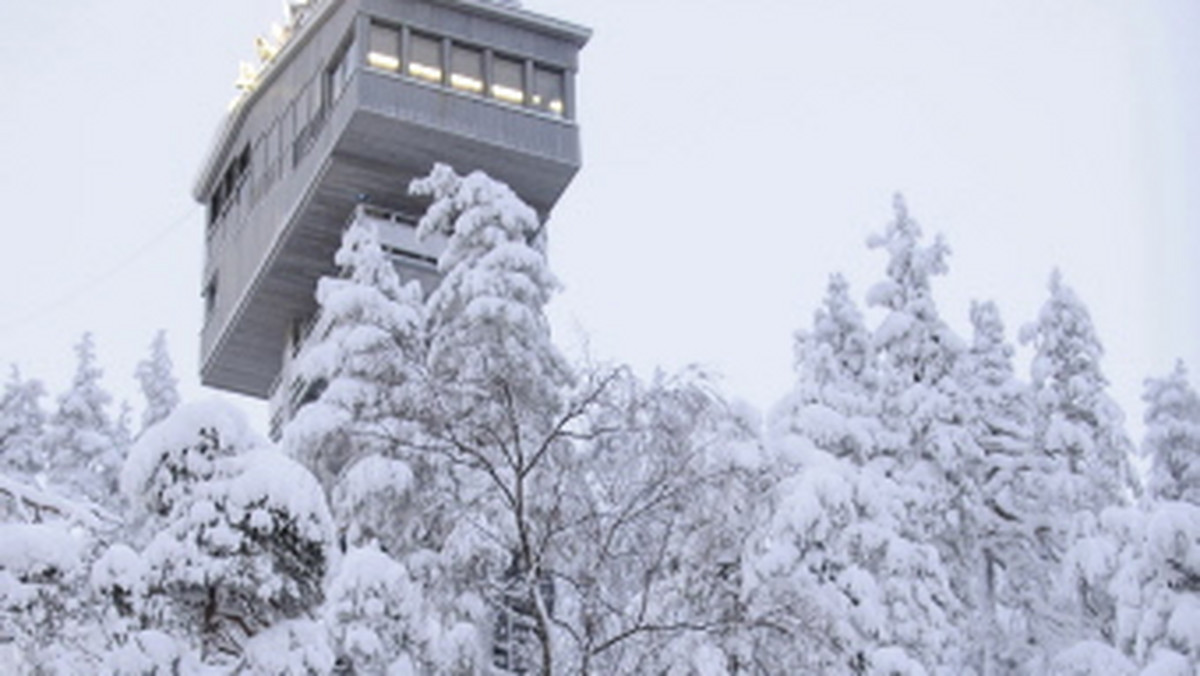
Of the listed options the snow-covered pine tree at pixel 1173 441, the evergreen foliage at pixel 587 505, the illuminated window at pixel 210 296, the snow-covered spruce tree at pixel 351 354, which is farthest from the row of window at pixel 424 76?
the snow-covered pine tree at pixel 1173 441

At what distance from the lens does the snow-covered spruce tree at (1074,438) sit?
3709 cm

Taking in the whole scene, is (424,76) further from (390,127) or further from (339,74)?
(339,74)

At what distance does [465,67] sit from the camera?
47531 millimetres

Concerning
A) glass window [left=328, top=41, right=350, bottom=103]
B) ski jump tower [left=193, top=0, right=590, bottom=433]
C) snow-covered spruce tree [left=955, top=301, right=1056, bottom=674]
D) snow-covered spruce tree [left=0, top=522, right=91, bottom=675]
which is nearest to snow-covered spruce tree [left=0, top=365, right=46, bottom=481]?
ski jump tower [left=193, top=0, right=590, bottom=433]

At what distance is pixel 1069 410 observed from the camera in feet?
128

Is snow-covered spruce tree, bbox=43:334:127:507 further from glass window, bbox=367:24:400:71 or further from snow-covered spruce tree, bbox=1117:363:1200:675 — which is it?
snow-covered spruce tree, bbox=1117:363:1200:675

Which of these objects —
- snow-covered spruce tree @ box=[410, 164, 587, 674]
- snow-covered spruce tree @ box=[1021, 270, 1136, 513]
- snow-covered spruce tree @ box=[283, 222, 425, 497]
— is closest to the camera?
snow-covered spruce tree @ box=[410, 164, 587, 674]

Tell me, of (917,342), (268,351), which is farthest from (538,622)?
(268,351)

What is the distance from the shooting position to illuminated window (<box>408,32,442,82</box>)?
46.9m

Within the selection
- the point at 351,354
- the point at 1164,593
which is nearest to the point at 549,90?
the point at 351,354

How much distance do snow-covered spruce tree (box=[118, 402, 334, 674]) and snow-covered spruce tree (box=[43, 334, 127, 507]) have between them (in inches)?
1084

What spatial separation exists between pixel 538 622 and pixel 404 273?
99.4 ft

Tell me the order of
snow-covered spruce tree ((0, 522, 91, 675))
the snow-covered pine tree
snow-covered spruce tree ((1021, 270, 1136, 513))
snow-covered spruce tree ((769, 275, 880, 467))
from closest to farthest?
snow-covered spruce tree ((0, 522, 91, 675)), snow-covered spruce tree ((769, 275, 880, 467)), the snow-covered pine tree, snow-covered spruce tree ((1021, 270, 1136, 513))

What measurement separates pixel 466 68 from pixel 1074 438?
17961 mm
